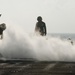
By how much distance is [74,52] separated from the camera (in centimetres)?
1856

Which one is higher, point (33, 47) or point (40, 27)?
point (40, 27)

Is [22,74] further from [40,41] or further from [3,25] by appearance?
[3,25]

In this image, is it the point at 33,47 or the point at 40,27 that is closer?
the point at 33,47

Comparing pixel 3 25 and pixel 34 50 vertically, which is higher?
pixel 3 25

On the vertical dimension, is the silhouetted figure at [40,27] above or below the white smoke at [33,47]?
above

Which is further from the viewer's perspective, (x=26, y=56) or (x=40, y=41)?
(x=40, y=41)

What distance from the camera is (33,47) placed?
762 inches

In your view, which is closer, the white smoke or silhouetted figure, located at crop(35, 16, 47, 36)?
the white smoke

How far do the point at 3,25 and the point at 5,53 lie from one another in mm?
2598

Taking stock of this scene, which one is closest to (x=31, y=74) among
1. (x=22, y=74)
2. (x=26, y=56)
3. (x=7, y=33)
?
(x=22, y=74)

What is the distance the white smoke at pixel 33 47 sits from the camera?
1820cm

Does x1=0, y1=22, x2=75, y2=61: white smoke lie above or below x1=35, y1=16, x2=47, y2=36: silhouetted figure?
below

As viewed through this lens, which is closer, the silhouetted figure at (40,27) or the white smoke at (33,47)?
the white smoke at (33,47)

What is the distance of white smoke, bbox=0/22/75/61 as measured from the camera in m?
18.2
